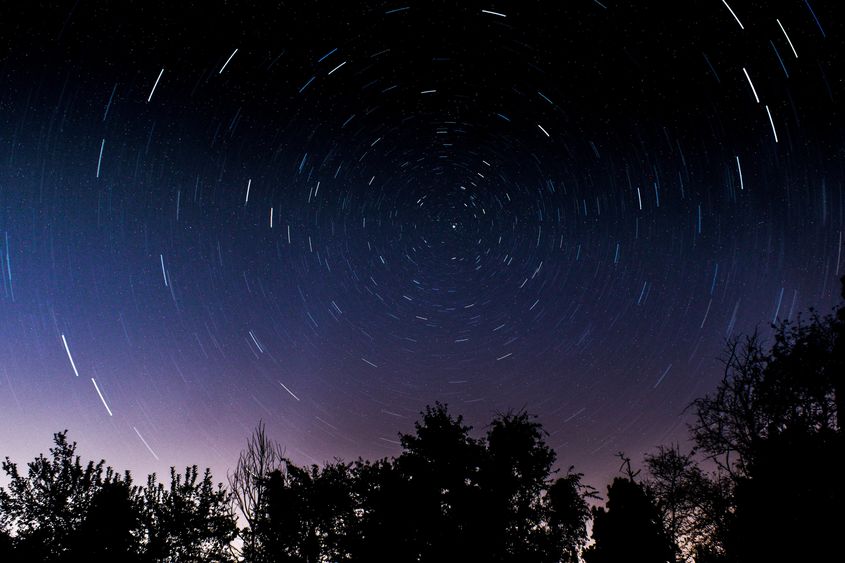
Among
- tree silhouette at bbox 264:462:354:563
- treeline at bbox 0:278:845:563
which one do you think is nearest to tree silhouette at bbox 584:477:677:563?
treeline at bbox 0:278:845:563

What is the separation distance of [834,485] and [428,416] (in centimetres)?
1552

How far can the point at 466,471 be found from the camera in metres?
20.9

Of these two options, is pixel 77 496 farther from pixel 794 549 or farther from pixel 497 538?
pixel 794 549

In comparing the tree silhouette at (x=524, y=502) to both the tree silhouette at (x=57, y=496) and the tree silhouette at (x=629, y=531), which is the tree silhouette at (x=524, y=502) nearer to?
the tree silhouette at (x=629, y=531)

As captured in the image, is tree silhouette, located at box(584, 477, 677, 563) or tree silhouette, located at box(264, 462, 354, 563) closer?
tree silhouette, located at box(584, 477, 677, 563)

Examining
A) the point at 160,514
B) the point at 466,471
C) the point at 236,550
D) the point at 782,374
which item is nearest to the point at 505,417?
the point at 466,471

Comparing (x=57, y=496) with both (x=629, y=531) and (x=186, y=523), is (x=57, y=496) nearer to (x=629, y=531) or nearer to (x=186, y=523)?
(x=186, y=523)

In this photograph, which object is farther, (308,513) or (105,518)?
(308,513)

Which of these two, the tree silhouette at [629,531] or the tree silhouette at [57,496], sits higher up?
the tree silhouette at [57,496]

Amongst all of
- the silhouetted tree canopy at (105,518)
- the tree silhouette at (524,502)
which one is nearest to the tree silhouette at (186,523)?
the silhouetted tree canopy at (105,518)

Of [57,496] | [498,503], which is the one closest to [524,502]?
[498,503]

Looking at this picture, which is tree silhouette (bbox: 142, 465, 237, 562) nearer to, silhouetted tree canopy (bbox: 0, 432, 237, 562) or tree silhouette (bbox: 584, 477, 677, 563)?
silhouetted tree canopy (bbox: 0, 432, 237, 562)

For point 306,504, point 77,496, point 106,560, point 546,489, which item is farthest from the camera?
point 306,504

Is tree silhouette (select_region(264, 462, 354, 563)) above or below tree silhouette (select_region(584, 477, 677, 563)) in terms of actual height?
above
